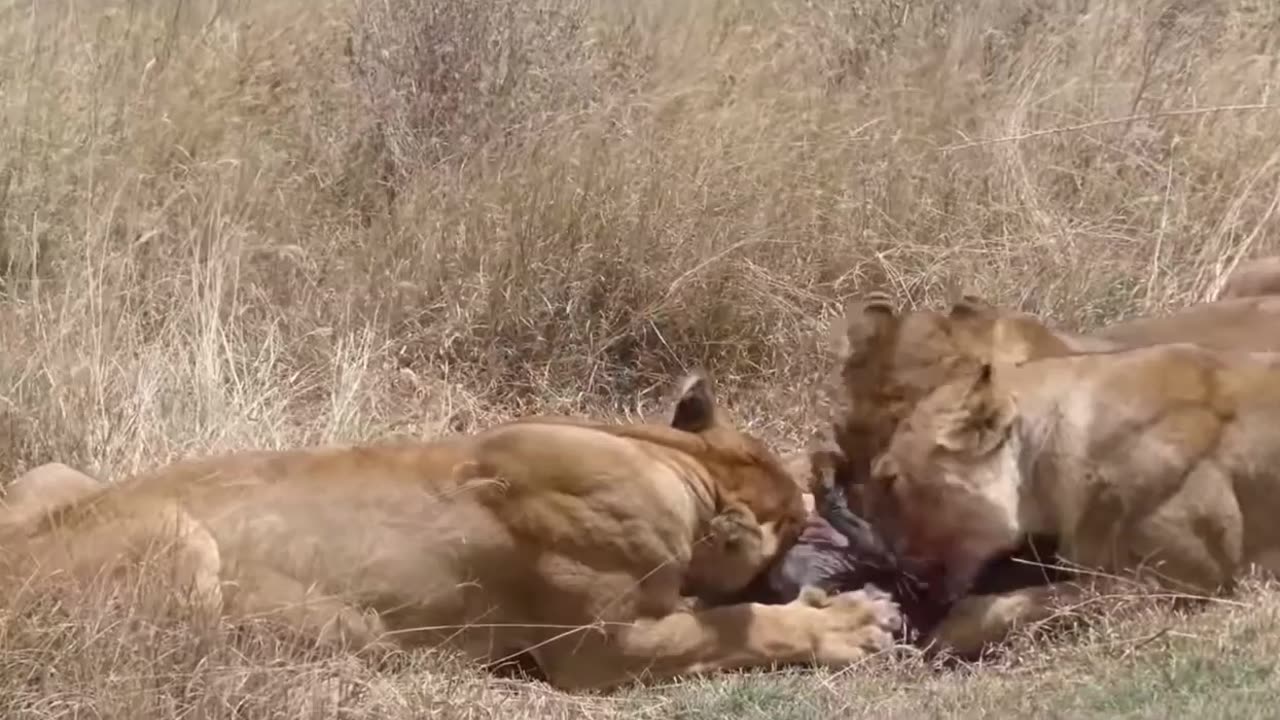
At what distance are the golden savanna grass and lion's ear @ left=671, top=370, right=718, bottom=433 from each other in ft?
3.97

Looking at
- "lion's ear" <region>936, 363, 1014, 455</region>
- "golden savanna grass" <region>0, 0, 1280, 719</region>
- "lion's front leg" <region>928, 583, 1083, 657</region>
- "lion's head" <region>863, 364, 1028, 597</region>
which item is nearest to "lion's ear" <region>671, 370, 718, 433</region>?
"lion's head" <region>863, 364, 1028, 597</region>

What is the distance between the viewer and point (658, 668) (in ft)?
14.7

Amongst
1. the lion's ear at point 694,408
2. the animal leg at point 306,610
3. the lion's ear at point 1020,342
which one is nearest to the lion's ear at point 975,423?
the lion's ear at point 1020,342

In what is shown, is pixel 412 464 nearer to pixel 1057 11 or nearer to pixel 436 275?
pixel 436 275

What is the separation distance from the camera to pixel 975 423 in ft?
14.9

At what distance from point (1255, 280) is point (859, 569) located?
2066mm

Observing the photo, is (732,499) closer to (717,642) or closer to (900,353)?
(717,642)

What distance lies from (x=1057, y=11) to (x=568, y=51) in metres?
2.34

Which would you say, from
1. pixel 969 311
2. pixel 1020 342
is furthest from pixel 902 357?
pixel 1020 342

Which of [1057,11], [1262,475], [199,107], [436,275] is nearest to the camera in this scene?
[1262,475]

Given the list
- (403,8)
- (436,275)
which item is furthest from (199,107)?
(436,275)

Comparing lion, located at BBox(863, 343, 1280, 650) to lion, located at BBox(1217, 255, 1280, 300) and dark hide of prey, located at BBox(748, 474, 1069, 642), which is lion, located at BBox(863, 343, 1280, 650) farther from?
lion, located at BBox(1217, 255, 1280, 300)

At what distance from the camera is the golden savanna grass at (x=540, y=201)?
20.8ft

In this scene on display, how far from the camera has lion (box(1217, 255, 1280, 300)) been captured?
5953 millimetres
